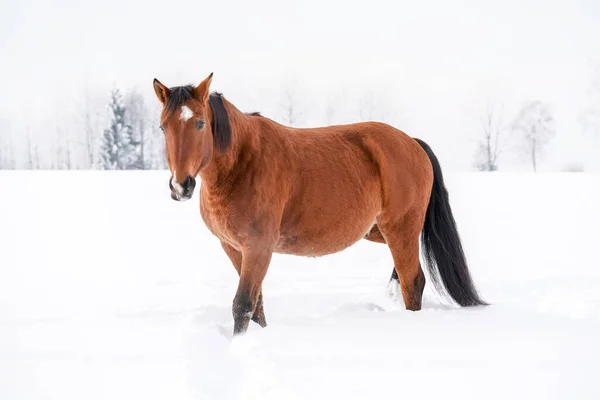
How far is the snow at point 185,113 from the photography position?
11.7ft

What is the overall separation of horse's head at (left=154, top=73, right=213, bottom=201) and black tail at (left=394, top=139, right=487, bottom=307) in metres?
2.71

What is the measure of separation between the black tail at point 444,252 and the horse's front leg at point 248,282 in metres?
2.10

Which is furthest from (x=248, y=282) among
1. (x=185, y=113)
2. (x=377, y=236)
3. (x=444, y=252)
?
(x=444, y=252)

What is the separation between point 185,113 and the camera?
3580 mm

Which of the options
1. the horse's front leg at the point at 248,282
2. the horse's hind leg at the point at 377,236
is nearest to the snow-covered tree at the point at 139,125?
the horse's hind leg at the point at 377,236

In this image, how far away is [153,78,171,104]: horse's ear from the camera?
373 centimetres

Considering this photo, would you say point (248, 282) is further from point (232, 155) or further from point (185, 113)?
point (185, 113)

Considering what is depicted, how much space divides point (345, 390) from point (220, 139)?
2.19m

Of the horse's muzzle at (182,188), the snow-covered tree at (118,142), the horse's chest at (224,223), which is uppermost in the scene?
the horse's muzzle at (182,188)

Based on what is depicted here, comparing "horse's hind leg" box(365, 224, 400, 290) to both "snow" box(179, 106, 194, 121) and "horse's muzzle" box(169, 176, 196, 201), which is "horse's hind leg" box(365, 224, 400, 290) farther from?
"snow" box(179, 106, 194, 121)

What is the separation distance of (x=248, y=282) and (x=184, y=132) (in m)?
1.29

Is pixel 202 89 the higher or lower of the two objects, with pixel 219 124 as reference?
higher

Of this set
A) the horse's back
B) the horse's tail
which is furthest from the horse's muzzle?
the horse's tail

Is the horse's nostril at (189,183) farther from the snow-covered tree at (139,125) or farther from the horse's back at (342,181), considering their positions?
the snow-covered tree at (139,125)
